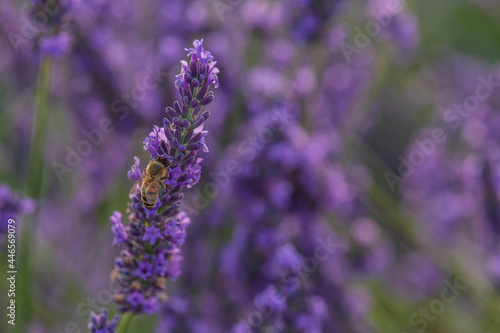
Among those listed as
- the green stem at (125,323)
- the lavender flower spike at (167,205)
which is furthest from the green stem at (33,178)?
the green stem at (125,323)

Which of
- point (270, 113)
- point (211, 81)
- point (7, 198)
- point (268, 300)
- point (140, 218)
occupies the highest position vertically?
point (270, 113)

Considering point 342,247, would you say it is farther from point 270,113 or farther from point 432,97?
point 432,97

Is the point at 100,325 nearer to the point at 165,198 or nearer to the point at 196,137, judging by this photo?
the point at 165,198

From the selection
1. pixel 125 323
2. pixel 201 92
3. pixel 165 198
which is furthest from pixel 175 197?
pixel 125 323

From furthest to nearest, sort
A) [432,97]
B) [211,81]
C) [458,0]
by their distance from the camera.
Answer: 1. [458,0]
2. [432,97]
3. [211,81]

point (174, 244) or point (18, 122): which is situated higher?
point (18, 122)

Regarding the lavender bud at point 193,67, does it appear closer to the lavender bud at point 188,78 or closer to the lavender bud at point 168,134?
the lavender bud at point 188,78

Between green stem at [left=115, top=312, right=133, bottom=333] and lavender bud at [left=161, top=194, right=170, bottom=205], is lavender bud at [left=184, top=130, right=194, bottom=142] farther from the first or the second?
green stem at [left=115, top=312, right=133, bottom=333]

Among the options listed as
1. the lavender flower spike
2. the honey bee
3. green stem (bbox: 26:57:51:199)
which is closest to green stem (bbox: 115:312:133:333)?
the lavender flower spike

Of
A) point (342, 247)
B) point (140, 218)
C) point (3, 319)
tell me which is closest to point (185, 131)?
point (140, 218)

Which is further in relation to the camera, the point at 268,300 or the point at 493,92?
the point at 493,92
